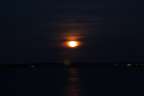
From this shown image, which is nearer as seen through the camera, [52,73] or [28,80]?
[28,80]

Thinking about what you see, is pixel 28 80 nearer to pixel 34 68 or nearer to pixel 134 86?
pixel 34 68

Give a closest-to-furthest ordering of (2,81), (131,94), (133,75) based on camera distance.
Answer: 1. (131,94)
2. (2,81)
3. (133,75)

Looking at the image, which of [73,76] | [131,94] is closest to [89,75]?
[73,76]

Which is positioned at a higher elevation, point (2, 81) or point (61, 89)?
point (2, 81)

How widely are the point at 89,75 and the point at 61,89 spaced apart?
0.79 meters

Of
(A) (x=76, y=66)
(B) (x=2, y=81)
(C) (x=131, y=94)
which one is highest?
(A) (x=76, y=66)

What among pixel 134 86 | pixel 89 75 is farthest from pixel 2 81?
pixel 134 86

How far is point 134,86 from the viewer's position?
11.2 ft

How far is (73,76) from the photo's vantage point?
4.00 metres

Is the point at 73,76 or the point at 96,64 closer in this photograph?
the point at 73,76

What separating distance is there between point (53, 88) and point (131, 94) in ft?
3.06

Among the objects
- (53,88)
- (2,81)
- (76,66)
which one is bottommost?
(53,88)

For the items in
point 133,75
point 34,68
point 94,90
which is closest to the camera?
point 94,90

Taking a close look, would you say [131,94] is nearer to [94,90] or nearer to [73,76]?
[94,90]
